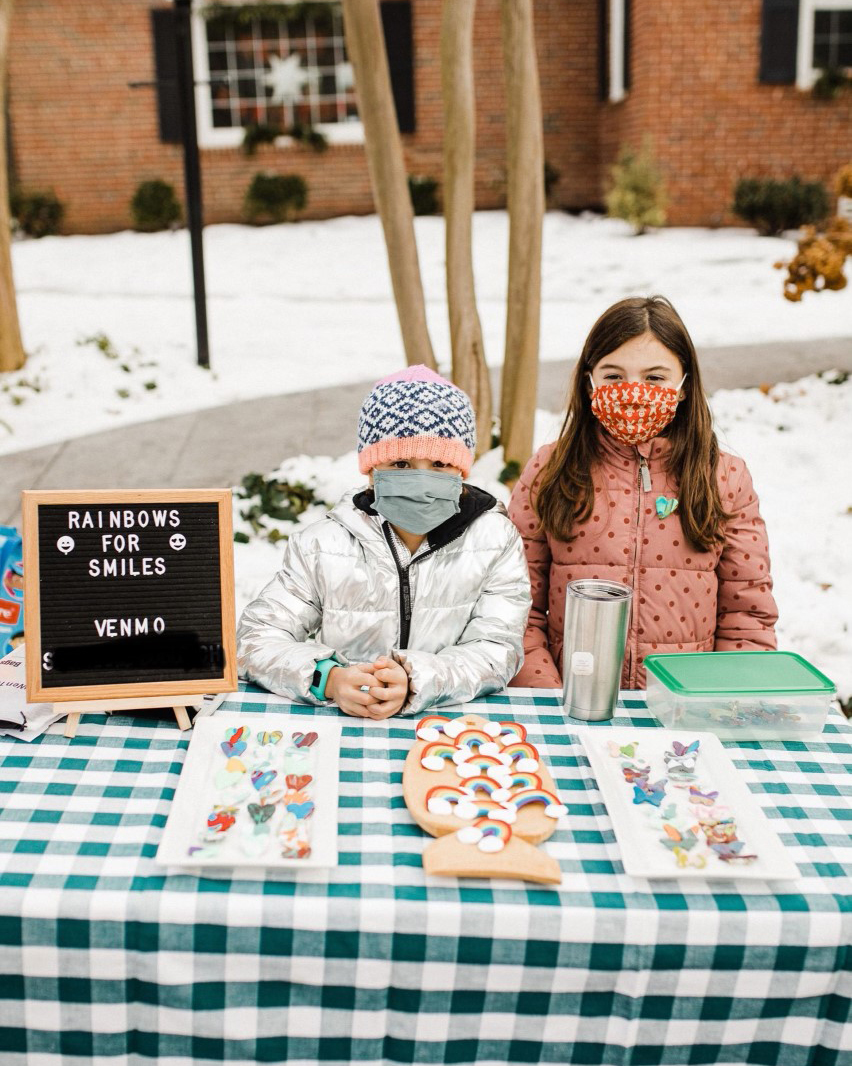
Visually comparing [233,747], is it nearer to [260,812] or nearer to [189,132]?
[260,812]

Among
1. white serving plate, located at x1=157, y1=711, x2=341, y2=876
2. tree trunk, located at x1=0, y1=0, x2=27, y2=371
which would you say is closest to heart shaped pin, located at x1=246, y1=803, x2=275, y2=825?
white serving plate, located at x1=157, y1=711, x2=341, y2=876

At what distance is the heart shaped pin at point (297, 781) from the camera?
4.23ft

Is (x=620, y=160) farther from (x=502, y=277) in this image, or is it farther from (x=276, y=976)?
(x=276, y=976)

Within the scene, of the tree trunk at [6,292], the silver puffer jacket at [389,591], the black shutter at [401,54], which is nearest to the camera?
the silver puffer jacket at [389,591]

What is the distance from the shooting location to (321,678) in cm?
156

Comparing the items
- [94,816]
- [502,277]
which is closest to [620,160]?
[502,277]

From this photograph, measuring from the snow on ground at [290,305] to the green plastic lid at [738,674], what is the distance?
16.2ft

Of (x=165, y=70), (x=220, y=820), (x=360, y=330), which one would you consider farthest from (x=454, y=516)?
(x=165, y=70)

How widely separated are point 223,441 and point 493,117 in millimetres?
8601

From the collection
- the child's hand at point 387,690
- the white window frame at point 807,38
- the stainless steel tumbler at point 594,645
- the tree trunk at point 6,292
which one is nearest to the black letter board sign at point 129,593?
the child's hand at point 387,690

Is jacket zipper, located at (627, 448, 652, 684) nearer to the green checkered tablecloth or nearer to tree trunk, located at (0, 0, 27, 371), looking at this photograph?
the green checkered tablecloth

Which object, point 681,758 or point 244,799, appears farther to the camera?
point 681,758

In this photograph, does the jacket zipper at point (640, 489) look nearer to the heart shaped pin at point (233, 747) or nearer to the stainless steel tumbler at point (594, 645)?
the stainless steel tumbler at point (594, 645)

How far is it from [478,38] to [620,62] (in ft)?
6.03
